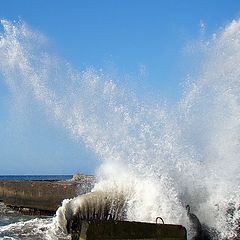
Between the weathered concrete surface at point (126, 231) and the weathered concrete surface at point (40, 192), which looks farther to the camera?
the weathered concrete surface at point (40, 192)

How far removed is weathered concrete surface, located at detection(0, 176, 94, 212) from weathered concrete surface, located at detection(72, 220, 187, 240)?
1495 cm

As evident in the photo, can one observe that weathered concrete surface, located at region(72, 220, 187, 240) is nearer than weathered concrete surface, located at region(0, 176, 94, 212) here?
Yes

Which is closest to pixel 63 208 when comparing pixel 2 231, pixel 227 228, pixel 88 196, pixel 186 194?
pixel 88 196

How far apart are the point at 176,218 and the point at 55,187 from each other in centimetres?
1545

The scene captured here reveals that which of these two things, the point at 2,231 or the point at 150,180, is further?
the point at 2,231

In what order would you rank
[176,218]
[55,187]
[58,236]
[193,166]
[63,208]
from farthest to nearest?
[55,187] → [193,166] → [63,208] → [58,236] → [176,218]

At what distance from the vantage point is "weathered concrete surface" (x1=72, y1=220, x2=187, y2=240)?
343 inches

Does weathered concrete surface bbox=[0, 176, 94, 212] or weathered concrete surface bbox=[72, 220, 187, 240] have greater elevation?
weathered concrete surface bbox=[0, 176, 94, 212]

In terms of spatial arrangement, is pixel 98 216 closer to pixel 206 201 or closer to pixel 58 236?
pixel 58 236

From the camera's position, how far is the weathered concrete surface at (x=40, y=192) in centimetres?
2633

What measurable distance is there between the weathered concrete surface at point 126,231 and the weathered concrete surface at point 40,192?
1495cm

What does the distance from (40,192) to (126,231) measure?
2047 centimetres

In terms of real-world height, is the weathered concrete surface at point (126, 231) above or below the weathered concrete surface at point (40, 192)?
below

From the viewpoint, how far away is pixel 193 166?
17656mm
